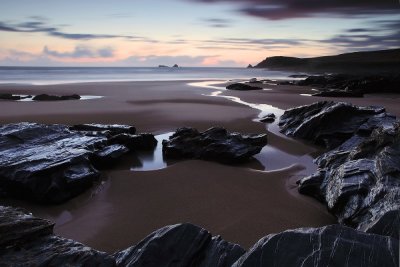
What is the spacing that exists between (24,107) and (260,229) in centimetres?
1361

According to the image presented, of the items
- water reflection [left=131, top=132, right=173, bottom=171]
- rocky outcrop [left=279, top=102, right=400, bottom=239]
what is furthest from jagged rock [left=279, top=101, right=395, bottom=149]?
water reflection [left=131, top=132, right=173, bottom=171]

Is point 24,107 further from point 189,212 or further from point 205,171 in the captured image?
point 189,212

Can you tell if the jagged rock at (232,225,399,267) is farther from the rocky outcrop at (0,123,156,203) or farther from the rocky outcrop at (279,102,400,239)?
the rocky outcrop at (0,123,156,203)

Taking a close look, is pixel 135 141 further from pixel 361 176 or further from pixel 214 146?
pixel 361 176

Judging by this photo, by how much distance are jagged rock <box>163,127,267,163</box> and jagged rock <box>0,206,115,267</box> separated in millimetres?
4395

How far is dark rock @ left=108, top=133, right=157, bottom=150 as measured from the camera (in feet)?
26.9

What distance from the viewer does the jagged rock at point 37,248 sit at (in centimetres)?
291

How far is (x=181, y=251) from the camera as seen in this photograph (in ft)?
10.3

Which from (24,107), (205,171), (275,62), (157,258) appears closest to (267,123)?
(205,171)

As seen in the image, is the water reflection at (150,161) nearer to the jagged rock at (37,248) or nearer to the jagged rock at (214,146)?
the jagged rock at (214,146)

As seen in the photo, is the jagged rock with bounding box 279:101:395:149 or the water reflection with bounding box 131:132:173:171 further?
the jagged rock with bounding box 279:101:395:149

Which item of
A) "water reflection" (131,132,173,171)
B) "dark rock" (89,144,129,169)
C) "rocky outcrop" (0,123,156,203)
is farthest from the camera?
"water reflection" (131,132,173,171)

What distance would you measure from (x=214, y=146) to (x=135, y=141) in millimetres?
1958

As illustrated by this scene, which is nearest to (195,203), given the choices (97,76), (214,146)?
(214,146)
